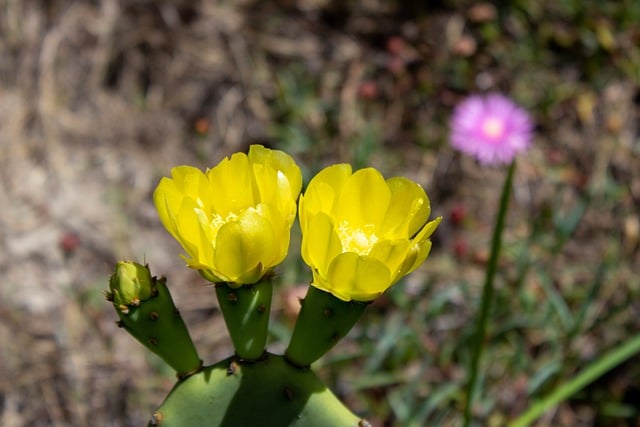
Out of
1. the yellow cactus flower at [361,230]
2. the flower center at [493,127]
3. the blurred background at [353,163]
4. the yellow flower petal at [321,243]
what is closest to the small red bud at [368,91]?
the blurred background at [353,163]

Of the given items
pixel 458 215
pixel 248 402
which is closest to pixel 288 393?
pixel 248 402

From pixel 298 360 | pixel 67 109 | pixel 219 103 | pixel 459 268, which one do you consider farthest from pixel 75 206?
pixel 298 360

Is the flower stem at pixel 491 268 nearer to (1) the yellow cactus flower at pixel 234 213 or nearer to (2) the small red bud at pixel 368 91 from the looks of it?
(1) the yellow cactus flower at pixel 234 213

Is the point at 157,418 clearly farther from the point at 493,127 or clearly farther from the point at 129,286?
the point at 493,127

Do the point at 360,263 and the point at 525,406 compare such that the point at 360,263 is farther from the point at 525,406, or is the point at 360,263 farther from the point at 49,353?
the point at 49,353

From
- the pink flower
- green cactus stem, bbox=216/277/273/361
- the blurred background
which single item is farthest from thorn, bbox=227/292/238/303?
the pink flower

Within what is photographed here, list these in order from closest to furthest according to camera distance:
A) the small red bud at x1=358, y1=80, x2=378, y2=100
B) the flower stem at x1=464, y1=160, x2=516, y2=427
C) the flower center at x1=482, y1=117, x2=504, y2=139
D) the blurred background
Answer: the flower stem at x1=464, y1=160, x2=516, y2=427, the blurred background, the flower center at x1=482, y1=117, x2=504, y2=139, the small red bud at x1=358, y1=80, x2=378, y2=100

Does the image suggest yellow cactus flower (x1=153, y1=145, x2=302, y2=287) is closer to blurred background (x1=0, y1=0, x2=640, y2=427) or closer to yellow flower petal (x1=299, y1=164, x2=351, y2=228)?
yellow flower petal (x1=299, y1=164, x2=351, y2=228)
